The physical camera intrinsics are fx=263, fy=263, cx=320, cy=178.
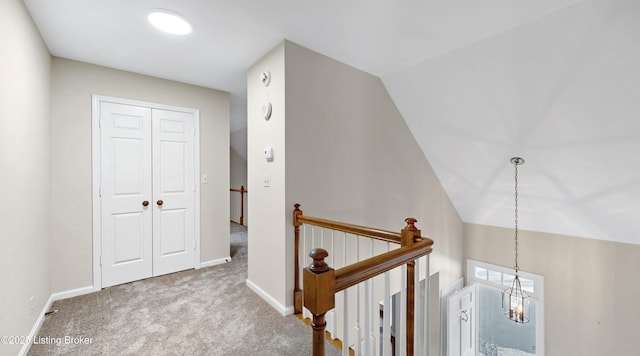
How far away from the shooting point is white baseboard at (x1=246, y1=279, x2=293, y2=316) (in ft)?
7.58

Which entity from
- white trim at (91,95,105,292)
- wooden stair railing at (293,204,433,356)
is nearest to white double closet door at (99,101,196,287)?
white trim at (91,95,105,292)

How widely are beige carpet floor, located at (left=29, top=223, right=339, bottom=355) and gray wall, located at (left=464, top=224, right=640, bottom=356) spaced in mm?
3974

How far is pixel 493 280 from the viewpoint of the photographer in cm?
468

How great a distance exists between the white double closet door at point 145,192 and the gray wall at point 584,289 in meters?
5.06

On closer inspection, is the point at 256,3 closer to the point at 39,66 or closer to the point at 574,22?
the point at 39,66

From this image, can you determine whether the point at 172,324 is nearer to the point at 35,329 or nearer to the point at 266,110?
the point at 35,329

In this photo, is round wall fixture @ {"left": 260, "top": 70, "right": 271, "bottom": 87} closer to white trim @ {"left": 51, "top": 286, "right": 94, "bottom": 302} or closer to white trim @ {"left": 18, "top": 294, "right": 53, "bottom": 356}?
white trim @ {"left": 18, "top": 294, "right": 53, "bottom": 356}

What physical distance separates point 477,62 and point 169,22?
2717 millimetres

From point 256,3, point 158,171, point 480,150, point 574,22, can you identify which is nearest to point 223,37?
point 256,3

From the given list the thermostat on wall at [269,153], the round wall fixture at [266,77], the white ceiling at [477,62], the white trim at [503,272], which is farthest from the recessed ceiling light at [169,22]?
the white trim at [503,272]

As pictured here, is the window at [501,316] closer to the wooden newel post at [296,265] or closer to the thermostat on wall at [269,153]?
the wooden newel post at [296,265]

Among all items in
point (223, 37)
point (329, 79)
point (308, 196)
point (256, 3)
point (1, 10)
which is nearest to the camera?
point (1, 10)

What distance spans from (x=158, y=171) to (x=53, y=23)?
5.17 ft

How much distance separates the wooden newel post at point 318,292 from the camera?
912 mm
